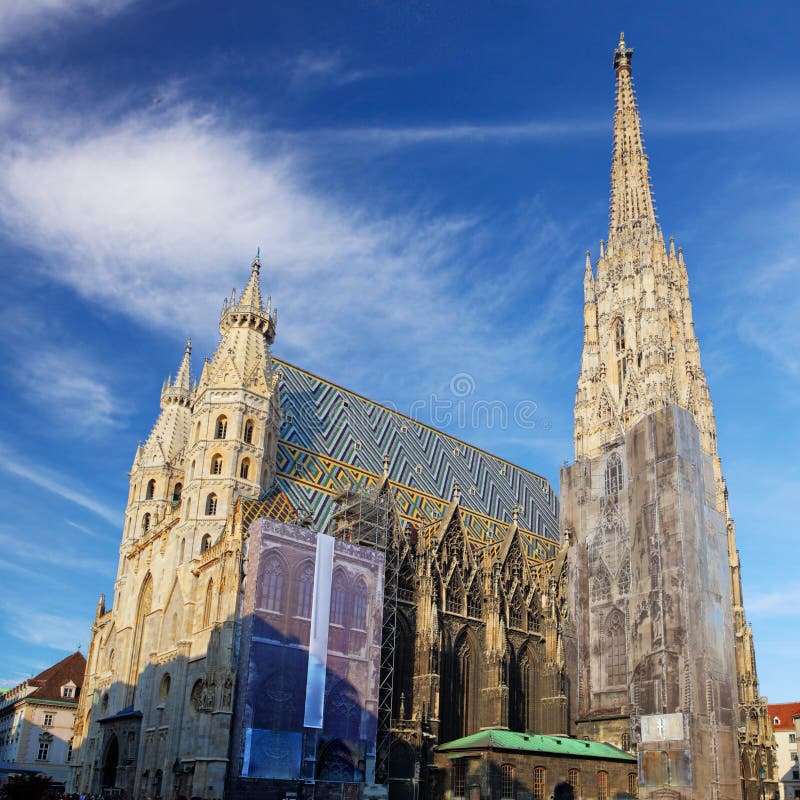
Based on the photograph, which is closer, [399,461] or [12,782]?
[12,782]

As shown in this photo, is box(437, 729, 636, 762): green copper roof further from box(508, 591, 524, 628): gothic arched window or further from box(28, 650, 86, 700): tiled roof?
box(28, 650, 86, 700): tiled roof

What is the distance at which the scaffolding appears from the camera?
39812 mm

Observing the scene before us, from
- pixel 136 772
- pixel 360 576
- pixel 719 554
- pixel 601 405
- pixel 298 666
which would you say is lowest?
pixel 136 772

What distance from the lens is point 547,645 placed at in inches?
1929

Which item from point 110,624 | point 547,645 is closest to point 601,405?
point 547,645

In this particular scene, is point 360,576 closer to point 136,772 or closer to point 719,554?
point 136,772

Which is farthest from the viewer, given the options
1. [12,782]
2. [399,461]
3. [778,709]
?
[778,709]

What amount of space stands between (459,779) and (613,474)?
69.3ft

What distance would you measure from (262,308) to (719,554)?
96.8ft

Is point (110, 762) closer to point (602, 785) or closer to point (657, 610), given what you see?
point (602, 785)

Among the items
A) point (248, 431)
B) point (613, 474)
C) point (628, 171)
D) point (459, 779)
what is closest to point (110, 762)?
point (459, 779)

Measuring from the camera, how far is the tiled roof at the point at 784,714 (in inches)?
2881

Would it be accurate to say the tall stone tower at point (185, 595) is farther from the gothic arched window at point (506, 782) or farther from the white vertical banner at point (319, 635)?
the gothic arched window at point (506, 782)

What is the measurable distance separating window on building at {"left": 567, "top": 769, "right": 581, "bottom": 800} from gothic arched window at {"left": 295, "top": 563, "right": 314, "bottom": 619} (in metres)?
15.8
